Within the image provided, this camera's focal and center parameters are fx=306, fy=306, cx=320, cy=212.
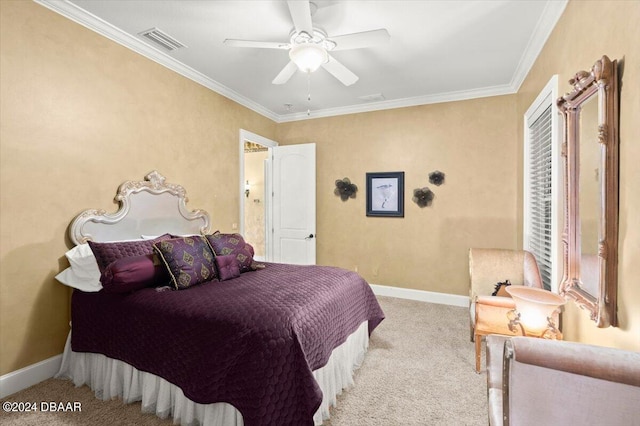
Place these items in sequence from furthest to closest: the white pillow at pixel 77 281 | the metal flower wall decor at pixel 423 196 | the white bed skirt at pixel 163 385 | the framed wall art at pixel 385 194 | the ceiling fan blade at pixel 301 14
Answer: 1. the framed wall art at pixel 385 194
2. the metal flower wall decor at pixel 423 196
3. the white pillow at pixel 77 281
4. the ceiling fan blade at pixel 301 14
5. the white bed skirt at pixel 163 385

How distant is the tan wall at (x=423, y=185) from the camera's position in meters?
3.98

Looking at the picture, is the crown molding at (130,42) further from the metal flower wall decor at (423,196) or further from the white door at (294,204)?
the metal flower wall decor at (423,196)

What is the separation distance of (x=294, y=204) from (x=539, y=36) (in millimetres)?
3438

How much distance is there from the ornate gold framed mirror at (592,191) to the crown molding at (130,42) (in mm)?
3445

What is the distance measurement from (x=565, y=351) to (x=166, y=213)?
324 cm

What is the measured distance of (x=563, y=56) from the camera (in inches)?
88.4

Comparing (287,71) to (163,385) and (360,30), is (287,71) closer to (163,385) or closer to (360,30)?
(360,30)

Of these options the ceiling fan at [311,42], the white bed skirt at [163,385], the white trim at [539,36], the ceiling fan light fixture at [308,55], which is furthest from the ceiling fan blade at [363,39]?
the white bed skirt at [163,385]

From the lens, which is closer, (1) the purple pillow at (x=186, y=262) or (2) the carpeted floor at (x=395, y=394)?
(2) the carpeted floor at (x=395, y=394)

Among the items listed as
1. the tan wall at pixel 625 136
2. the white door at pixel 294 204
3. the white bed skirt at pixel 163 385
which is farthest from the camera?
the white door at pixel 294 204

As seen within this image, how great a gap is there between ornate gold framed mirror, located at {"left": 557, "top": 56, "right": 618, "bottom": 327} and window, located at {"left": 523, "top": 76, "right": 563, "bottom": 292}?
18.7 inches

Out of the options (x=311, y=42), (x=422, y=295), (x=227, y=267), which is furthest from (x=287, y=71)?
(x=422, y=295)

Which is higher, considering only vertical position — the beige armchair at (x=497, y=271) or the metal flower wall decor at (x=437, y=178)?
the metal flower wall decor at (x=437, y=178)

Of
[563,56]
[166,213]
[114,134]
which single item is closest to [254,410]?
[166,213]
